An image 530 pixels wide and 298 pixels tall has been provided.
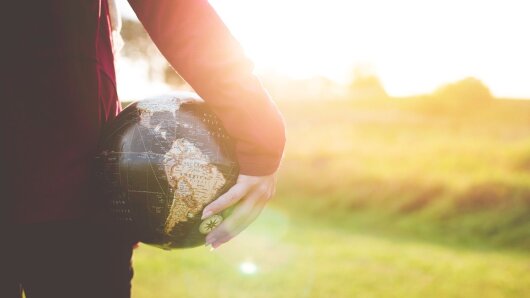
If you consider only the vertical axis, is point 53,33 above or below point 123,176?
above

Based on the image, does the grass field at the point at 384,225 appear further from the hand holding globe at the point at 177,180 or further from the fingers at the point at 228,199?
the fingers at the point at 228,199

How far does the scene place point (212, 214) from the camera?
2.06 metres

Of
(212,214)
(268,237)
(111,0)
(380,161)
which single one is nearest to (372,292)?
(268,237)

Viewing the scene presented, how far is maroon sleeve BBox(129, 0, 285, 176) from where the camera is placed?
1.76 metres

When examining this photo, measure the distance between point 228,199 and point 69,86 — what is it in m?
0.72

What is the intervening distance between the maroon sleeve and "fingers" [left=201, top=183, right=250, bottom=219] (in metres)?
0.16

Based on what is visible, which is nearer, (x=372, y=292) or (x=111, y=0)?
(x=111, y=0)

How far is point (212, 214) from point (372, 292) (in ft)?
18.0

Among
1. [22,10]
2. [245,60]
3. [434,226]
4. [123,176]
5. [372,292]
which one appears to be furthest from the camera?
[434,226]

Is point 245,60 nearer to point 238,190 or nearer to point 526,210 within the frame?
point 238,190

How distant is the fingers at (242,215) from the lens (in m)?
2.02

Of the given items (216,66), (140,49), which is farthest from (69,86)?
(140,49)

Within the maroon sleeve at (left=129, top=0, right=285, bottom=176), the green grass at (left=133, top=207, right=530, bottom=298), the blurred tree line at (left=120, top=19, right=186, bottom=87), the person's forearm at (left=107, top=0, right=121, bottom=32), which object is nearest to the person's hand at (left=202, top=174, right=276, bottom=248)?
A: the maroon sleeve at (left=129, top=0, right=285, bottom=176)

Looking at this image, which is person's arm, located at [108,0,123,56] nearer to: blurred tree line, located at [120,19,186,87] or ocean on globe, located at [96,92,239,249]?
ocean on globe, located at [96,92,239,249]
